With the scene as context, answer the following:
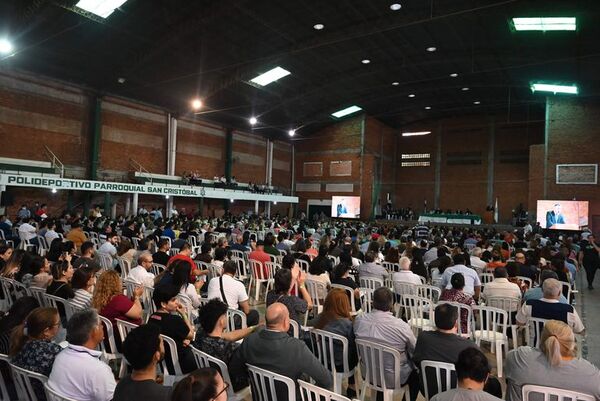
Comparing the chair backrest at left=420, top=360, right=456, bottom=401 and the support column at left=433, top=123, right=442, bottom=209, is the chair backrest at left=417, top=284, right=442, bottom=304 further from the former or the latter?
the support column at left=433, top=123, right=442, bottom=209

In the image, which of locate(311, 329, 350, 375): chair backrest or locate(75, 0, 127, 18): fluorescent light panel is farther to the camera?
locate(75, 0, 127, 18): fluorescent light panel

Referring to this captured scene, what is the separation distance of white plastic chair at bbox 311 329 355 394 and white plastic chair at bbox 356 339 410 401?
5.7 inches

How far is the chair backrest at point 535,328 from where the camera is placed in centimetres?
389

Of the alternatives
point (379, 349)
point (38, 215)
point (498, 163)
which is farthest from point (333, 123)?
point (379, 349)

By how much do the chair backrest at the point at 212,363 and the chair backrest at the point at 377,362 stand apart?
107cm

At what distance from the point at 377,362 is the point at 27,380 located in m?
2.27

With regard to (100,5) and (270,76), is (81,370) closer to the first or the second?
(100,5)

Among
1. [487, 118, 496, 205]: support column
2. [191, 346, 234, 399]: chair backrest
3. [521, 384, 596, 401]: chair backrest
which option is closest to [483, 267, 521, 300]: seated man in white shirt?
[521, 384, 596, 401]: chair backrest

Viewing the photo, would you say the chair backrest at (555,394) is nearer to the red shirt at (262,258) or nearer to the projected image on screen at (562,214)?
the red shirt at (262,258)

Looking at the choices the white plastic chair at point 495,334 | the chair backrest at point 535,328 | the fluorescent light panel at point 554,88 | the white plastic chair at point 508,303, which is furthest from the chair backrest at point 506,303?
the fluorescent light panel at point 554,88

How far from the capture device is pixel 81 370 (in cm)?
226

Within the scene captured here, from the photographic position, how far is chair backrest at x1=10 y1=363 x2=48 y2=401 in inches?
84.5

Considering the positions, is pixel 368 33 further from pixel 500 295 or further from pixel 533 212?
pixel 533 212

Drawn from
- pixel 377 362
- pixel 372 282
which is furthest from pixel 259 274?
pixel 377 362
